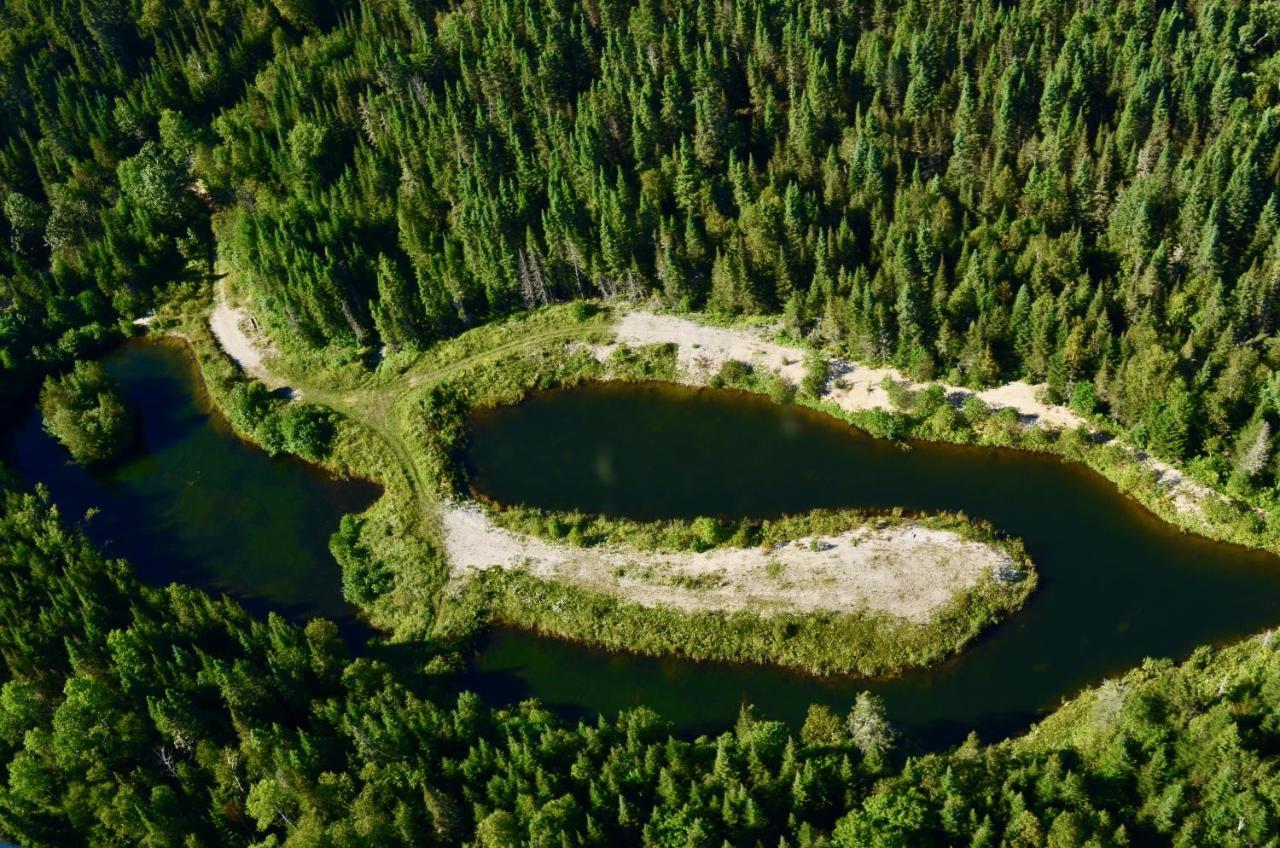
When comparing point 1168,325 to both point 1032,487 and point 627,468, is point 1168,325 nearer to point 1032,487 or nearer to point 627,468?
point 1032,487

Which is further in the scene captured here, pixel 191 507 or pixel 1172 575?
pixel 191 507

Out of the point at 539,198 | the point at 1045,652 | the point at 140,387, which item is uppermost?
the point at 539,198

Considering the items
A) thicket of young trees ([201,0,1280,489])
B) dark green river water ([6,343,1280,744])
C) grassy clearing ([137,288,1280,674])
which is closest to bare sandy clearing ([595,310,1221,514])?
grassy clearing ([137,288,1280,674])

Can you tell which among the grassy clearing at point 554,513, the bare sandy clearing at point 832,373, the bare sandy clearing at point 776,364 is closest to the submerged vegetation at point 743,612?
the grassy clearing at point 554,513

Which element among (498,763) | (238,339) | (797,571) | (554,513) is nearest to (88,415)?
(238,339)

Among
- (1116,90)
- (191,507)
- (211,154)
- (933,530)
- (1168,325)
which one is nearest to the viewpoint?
(933,530)

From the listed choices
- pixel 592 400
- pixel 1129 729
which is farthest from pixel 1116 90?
pixel 1129 729

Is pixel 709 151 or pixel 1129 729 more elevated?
pixel 709 151

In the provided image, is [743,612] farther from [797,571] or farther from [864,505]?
[864,505]
